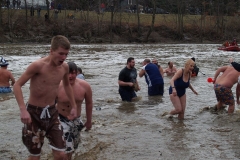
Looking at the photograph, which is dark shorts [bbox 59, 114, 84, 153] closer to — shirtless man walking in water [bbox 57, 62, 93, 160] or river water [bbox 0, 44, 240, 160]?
shirtless man walking in water [bbox 57, 62, 93, 160]

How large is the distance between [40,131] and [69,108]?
27.8 inches

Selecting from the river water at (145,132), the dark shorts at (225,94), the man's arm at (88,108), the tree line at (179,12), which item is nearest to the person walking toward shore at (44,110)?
the man's arm at (88,108)

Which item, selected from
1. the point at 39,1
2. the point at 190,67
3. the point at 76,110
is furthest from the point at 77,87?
the point at 39,1

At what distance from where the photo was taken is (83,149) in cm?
686

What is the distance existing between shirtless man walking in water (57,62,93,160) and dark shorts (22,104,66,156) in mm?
452

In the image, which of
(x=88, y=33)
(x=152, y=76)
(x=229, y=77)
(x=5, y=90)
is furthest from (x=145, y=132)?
(x=88, y=33)

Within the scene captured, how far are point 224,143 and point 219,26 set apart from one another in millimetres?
52972

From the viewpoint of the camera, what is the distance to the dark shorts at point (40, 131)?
193 inches

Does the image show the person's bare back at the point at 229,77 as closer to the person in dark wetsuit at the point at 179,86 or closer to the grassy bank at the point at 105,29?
the person in dark wetsuit at the point at 179,86

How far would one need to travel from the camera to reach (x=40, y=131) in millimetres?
4992

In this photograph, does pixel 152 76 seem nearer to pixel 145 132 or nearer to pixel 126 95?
pixel 126 95

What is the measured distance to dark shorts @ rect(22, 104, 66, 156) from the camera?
4.91 metres

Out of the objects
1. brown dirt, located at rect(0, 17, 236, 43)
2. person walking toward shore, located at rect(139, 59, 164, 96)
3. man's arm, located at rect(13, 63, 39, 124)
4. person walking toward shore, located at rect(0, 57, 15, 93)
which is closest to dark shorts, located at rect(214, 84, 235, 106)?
person walking toward shore, located at rect(139, 59, 164, 96)

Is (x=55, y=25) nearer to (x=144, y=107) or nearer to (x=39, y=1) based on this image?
(x=39, y=1)
